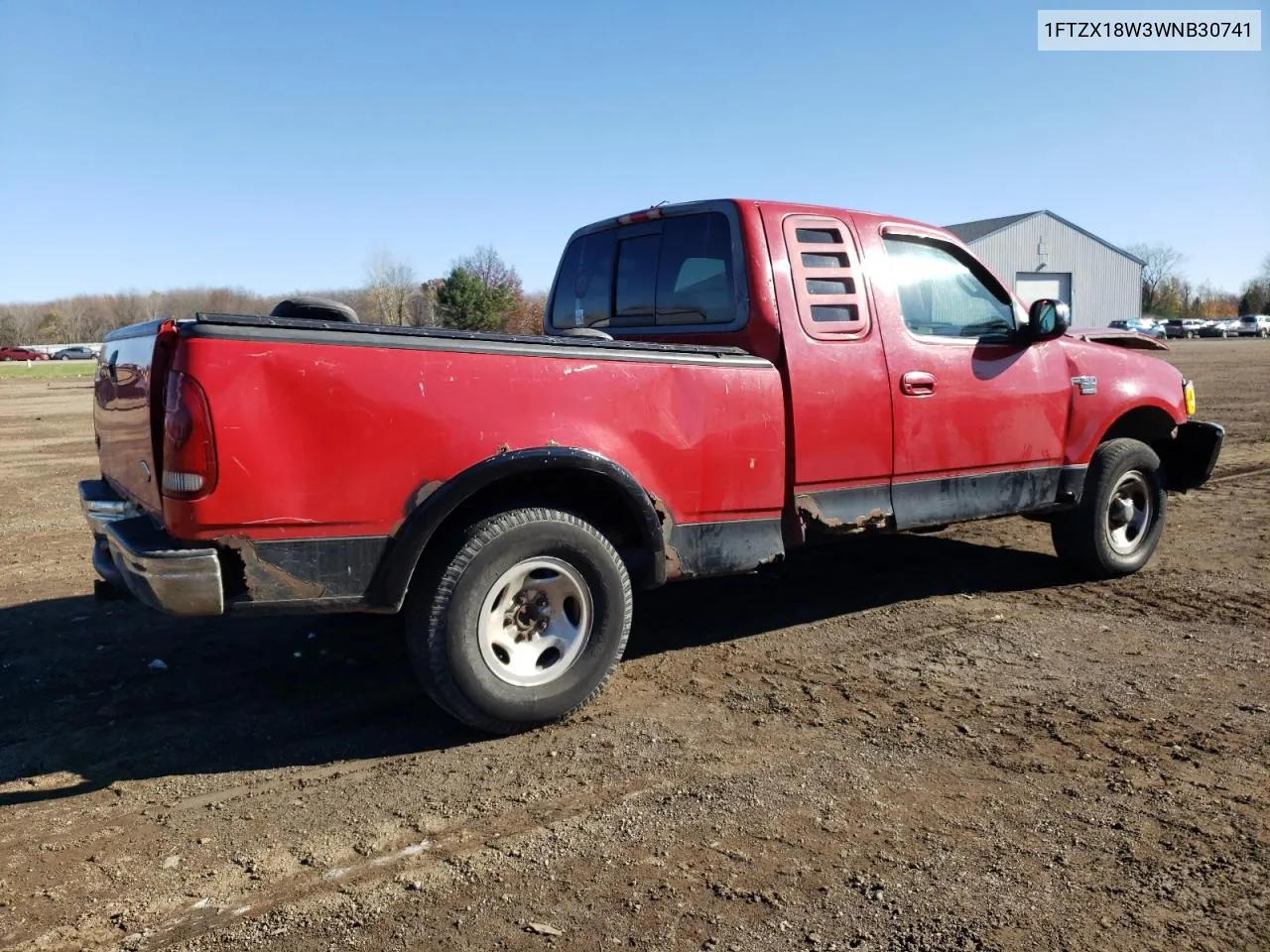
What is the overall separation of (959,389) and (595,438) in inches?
91.6

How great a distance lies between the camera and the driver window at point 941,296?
530cm

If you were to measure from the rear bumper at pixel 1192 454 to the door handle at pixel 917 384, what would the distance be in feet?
8.41

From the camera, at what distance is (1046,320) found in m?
5.62

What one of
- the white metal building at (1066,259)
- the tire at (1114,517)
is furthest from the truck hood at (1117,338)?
the white metal building at (1066,259)

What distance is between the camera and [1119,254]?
202 ft

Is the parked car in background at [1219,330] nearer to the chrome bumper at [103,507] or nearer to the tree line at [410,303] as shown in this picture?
the tree line at [410,303]

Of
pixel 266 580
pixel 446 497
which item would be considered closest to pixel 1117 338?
pixel 446 497

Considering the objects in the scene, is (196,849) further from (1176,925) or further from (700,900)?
(1176,925)

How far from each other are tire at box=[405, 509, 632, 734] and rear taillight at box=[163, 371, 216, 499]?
2.88 feet

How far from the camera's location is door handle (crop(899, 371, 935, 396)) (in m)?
5.07

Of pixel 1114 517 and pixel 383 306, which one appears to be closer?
pixel 1114 517

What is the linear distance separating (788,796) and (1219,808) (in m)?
1.37

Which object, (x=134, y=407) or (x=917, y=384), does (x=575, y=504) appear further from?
(x=917, y=384)

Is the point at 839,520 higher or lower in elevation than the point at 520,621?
higher
